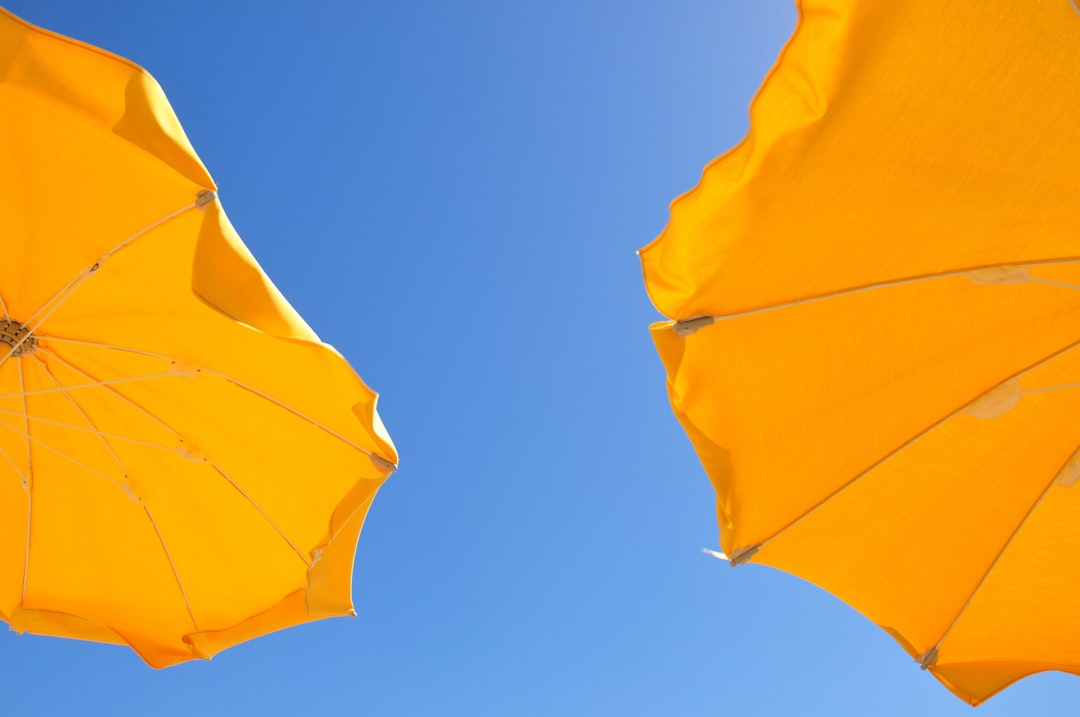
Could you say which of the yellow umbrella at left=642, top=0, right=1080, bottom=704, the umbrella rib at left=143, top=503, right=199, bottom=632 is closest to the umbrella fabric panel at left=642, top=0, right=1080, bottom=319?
the yellow umbrella at left=642, top=0, right=1080, bottom=704

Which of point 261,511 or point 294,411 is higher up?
point 294,411

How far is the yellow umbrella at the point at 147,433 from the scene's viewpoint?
3621mm

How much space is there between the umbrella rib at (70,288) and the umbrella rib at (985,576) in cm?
395

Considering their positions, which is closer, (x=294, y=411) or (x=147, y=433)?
(x=294, y=411)

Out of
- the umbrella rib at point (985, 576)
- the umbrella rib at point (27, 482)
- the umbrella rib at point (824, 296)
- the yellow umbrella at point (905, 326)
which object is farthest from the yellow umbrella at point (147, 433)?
the umbrella rib at point (985, 576)

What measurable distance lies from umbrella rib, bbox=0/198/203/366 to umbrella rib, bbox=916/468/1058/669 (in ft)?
13.0

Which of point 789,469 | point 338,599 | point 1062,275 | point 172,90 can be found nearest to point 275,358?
point 338,599

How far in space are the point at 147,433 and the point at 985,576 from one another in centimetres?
441

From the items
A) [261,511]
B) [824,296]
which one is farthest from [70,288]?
[824,296]

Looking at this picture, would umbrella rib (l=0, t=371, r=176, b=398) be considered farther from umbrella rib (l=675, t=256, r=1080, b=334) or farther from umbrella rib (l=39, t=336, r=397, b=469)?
umbrella rib (l=675, t=256, r=1080, b=334)

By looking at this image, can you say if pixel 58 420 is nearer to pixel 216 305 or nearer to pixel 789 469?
pixel 216 305

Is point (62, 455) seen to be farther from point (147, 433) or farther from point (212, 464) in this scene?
point (212, 464)

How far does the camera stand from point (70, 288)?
13.0 feet

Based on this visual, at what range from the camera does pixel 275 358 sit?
12.6ft
